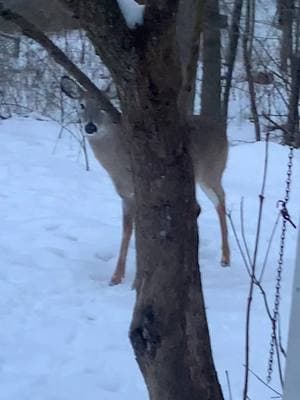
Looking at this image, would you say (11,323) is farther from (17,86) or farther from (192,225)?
(17,86)

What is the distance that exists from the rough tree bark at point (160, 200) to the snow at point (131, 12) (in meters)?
0.02

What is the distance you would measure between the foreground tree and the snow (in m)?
0.01

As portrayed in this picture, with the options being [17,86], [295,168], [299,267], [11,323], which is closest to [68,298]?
[11,323]

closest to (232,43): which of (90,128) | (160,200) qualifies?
(90,128)

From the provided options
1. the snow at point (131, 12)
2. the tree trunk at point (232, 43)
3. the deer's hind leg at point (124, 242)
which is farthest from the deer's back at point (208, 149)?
the tree trunk at point (232, 43)

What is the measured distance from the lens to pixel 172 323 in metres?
3.08

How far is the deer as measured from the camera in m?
7.15

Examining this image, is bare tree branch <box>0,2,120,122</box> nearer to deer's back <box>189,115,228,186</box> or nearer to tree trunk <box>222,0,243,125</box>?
deer's back <box>189,115,228,186</box>

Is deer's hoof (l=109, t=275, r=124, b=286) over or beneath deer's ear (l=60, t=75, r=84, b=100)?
beneath

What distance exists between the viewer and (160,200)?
3016 millimetres

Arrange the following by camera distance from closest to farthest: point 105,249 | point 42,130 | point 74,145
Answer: point 105,249 < point 74,145 < point 42,130

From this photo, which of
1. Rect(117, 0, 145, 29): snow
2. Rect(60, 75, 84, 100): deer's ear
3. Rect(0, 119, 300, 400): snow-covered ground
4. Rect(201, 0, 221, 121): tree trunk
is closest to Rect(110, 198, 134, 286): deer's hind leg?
Rect(0, 119, 300, 400): snow-covered ground

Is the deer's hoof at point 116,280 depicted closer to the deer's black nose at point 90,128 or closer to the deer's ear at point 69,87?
the deer's black nose at point 90,128

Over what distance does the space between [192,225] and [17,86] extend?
12.8 m
